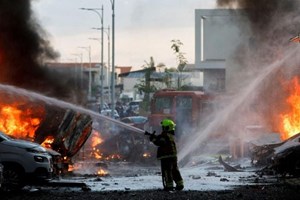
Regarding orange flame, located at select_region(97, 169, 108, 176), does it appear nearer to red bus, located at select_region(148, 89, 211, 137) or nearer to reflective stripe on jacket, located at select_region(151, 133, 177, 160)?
reflective stripe on jacket, located at select_region(151, 133, 177, 160)

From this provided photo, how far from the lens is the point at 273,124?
1097 inches

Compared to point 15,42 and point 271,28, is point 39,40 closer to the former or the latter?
point 15,42

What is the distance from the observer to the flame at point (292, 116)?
24672mm

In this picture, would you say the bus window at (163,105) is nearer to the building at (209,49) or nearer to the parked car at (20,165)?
the parked car at (20,165)

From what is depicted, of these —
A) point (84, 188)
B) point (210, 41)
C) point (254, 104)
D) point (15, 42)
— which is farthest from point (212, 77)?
point (84, 188)

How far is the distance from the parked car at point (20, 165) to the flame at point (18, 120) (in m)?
4.42

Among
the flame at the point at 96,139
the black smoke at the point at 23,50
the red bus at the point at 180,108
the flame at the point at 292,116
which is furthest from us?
the red bus at the point at 180,108

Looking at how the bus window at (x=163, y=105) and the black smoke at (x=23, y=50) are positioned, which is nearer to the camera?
the black smoke at (x=23, y=50)

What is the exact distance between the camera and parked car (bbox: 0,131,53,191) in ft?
45.6

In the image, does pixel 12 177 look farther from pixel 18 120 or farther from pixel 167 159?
pixel 18 120

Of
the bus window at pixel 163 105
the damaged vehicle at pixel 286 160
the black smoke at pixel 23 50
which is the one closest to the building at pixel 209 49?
the bus window at pixel 163 105

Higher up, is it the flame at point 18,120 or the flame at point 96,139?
the flame at point 18,120

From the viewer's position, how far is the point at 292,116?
83.3 feet

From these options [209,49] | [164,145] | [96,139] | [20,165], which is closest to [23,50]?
[96,139]
